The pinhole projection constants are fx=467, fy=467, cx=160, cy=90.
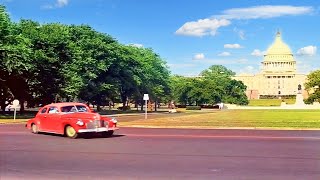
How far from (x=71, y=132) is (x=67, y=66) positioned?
3687 cm

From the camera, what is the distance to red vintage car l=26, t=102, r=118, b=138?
21594 mm

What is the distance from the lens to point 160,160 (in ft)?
45.1

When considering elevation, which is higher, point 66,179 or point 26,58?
point 26,58

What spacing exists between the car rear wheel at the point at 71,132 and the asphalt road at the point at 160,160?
100 inches

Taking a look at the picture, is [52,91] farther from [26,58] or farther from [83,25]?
[83,25]

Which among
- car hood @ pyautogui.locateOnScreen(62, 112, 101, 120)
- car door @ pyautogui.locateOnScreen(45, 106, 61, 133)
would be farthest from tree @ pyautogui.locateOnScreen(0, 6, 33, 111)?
car hood @ pyautogui.locateOnScreen(62, 112, 101, 120)

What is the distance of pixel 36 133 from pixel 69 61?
35063 mm

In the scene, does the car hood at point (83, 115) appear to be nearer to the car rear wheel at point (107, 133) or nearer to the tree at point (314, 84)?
the car rear wheel at point (107, 133)

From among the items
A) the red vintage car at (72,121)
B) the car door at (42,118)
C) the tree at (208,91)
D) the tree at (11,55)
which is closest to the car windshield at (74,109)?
the red vintage car at (72,121)

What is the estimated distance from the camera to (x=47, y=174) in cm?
1134

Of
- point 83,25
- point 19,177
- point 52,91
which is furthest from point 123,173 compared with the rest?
point 83,25

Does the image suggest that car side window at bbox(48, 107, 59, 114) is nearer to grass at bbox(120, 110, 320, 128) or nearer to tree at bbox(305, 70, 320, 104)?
grass at bbox(120, 110, 320, 128)

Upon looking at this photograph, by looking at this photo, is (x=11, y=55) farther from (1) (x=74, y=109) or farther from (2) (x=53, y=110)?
(1) (x=74, y=109)

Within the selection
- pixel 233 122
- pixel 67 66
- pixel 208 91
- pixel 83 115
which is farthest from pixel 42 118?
pixel 208 91
